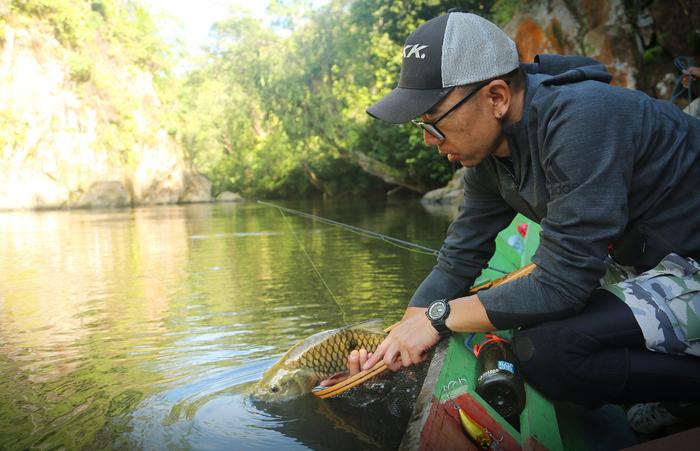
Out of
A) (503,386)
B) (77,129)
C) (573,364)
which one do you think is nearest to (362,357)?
(503,386)

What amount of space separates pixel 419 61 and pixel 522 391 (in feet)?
3.43

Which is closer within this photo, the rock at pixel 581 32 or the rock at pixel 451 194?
the rock at pixel 581 32

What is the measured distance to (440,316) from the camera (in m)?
2.11

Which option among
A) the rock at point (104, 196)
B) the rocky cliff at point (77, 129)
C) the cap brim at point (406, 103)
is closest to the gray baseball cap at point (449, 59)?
the cap brim at point (406, 103)

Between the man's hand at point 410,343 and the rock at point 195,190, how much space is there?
3938cm

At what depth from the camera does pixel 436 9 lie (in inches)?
813

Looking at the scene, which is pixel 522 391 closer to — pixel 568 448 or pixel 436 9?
pixel 568 448

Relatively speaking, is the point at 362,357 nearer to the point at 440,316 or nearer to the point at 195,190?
the point at 440,316

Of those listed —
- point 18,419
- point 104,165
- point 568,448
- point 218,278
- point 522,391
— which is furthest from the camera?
point 104,165

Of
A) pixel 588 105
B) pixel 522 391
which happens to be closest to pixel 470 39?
pixel 588 105

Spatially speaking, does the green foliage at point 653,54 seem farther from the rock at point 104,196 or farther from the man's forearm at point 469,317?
the rock at point 104,196

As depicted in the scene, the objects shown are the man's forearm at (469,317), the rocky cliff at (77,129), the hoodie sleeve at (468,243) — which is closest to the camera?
the man's forearm at (469,317)

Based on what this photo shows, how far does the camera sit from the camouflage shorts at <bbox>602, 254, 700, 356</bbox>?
186 cm

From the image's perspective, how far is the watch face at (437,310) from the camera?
212 centimetres
